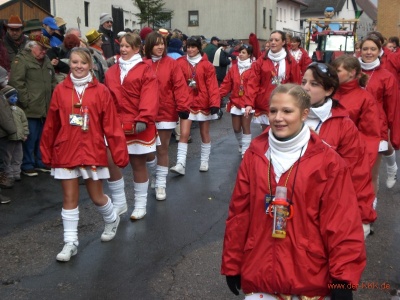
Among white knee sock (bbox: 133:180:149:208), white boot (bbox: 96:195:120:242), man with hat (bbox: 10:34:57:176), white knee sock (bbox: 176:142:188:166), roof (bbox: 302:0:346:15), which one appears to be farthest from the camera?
roof (bbox: 302:0:346:15)

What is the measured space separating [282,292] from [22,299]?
2512mm

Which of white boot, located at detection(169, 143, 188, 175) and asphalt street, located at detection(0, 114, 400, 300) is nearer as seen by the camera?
asphalt street, located at detection(0, 114, 400, 300)

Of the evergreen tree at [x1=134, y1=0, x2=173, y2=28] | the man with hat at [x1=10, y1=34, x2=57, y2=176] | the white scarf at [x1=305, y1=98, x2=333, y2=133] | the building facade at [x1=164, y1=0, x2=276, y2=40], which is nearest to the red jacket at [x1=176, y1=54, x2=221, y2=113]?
the man with hat at [x1=10, y1=34, x2=57, y2=176]

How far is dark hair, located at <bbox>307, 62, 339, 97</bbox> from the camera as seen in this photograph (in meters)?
4.50

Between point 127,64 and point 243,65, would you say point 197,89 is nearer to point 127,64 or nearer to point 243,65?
point 243,65

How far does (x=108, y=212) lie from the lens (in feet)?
20.5

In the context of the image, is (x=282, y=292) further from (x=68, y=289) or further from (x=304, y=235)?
(x=68, y=289)

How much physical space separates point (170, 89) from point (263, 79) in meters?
1.86

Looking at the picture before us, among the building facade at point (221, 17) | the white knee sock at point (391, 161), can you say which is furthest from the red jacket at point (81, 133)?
the building facade at point (221, 17)

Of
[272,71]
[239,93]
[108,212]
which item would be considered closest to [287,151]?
[108,212]

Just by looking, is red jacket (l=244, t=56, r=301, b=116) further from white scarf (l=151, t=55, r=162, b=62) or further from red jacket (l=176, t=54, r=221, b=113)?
white scarf (l=151, t=55, r=162, b=62)

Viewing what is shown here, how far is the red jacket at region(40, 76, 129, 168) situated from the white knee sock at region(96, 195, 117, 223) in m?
0.54

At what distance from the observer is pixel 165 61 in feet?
26.3

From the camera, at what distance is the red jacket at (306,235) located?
10.5 feet
